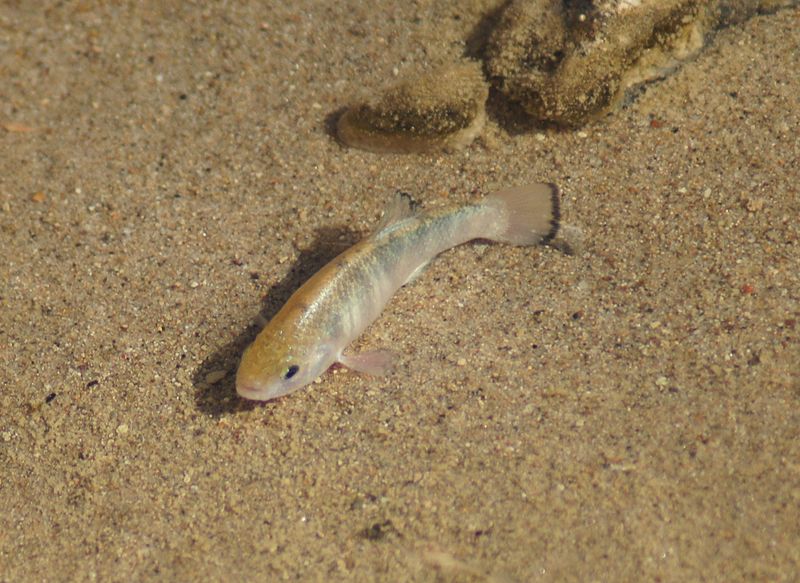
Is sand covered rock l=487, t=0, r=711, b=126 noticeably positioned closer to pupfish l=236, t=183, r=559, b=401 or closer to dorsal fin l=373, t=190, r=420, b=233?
pupfish l=236, t=183, r=559, b=401

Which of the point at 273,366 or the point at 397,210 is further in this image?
the point at 397,210

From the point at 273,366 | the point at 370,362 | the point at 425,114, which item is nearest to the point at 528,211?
the point at 425,114

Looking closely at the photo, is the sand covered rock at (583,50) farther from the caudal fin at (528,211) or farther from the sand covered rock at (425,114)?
the caudal fin at (528,211)

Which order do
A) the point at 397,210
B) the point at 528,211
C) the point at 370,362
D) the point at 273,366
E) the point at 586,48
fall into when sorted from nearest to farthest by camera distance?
the point at 273,366 < the point at 370,362 < the point at 397,210 < the point at 528,211 < the point at 586,48

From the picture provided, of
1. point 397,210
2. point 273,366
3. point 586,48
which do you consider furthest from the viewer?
point 586,48

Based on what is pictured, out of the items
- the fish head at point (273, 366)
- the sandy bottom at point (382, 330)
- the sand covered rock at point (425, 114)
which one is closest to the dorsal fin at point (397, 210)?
the sandy bottom at point (382, 330)

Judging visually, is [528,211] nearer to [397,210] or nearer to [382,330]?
[397,210]

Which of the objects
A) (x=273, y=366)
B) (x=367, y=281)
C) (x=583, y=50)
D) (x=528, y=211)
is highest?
(x=583, y=50)
